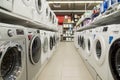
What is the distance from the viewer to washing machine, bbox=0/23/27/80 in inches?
42.0

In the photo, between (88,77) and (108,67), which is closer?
(108,67)

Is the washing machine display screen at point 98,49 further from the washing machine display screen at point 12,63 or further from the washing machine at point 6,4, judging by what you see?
the washing machine at point 6,4

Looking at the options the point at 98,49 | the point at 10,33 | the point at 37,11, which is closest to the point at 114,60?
the point at 98,49

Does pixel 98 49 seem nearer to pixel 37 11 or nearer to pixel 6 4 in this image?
pixel 37 11

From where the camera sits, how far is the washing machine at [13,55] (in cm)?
107

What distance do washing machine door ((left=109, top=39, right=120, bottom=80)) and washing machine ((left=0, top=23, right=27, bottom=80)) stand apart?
974mm

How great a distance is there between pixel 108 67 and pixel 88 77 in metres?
0.96

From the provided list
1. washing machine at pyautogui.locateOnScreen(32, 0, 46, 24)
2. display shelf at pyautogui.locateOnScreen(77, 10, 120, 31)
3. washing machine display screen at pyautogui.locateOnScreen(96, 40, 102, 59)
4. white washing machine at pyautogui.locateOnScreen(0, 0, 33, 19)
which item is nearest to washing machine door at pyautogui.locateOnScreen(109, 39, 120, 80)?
display shelf at pyautogui.locateOnScreen(77, 10, 120, 31)

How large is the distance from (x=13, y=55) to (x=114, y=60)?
1.08 metres

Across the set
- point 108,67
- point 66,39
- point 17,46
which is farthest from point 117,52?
point 66,39

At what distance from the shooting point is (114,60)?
52.2 inches

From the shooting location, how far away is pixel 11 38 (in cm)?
110

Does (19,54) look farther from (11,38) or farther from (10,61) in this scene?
(11,38)

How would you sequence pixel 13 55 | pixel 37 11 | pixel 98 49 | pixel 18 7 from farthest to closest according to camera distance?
pixel 37 11, pixel 98 49, pixel 18 7, pixel 13 55
